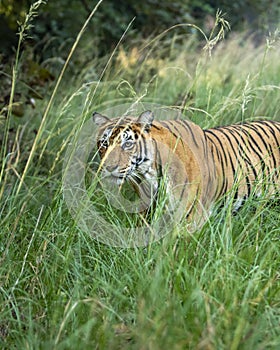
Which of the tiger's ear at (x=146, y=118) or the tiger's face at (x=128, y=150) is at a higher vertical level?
the tiger's ear at (x=146, y=118)

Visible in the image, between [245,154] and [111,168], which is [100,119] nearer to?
[111,168]

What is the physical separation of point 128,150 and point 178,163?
248 millimetres

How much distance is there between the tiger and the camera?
10.2 ft

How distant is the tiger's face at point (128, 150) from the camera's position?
10.2 ft

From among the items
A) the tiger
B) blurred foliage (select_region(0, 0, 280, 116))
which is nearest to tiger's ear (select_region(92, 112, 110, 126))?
the tiger

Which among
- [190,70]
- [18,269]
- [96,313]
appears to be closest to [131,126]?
[18,269]

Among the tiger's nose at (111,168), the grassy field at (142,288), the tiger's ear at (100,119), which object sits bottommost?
the grassy field at (142,288)

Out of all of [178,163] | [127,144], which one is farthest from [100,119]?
[178,163]

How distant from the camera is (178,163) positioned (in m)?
3.20

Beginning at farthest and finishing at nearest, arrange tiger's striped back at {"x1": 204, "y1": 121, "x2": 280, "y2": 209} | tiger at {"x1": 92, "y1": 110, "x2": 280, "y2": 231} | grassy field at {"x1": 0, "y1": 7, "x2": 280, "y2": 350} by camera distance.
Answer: tiger's striped back at {"x1": 204, "y1": 121, "x2": 280, "y2": 209}, tiger at {"x1": 92, "y1": 110, "x2": 280, "y2": 231}, grassy field at {"x1": 0, "y1": 7, "x2": 280, "y2": 350}

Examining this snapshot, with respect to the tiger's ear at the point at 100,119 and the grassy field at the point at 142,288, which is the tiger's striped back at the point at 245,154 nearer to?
the grassy field at the point at 142,288

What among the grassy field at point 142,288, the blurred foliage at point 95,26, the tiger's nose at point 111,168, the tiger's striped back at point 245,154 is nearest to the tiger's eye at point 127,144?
the tiger's nose at point 111,168

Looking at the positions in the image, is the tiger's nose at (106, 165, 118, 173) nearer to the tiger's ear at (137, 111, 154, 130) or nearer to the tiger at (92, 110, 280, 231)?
the tiger at (92, 110, 280, 231)

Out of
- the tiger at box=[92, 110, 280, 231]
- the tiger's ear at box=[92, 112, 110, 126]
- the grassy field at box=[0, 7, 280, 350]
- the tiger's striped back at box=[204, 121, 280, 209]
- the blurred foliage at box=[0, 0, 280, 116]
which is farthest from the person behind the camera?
the blurred foliage at box=[0, 0, 280, 116]
